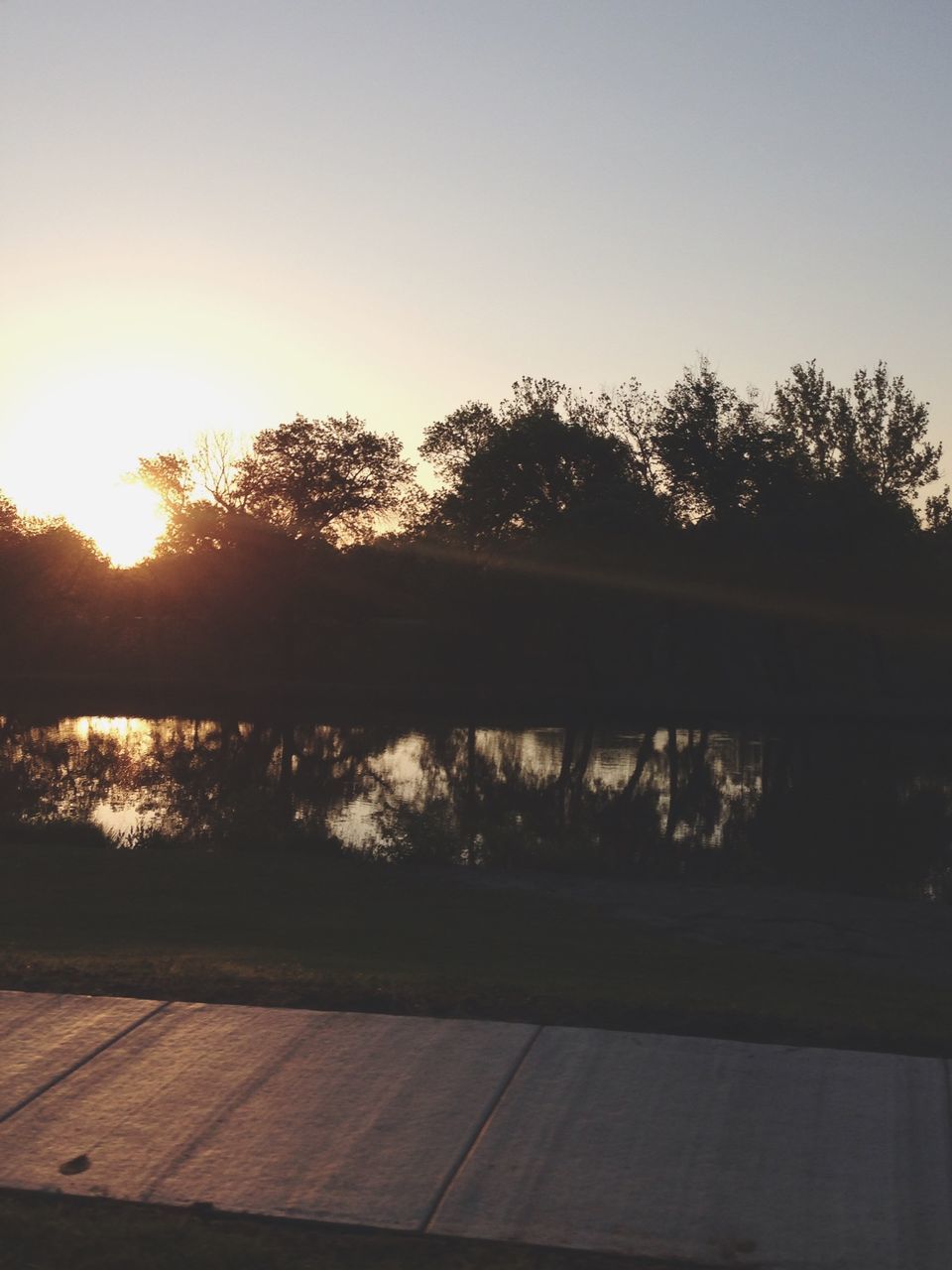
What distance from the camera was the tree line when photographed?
189 ft

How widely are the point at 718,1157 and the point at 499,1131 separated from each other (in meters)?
0.92

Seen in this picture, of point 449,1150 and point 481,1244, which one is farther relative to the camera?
point 449,1150

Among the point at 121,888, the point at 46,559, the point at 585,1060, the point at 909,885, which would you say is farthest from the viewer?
the point at 46,559

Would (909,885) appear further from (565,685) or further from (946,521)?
(946,521)

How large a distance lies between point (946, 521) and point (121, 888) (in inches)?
3000

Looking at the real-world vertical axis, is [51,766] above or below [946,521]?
below

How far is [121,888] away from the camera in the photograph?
1468cm

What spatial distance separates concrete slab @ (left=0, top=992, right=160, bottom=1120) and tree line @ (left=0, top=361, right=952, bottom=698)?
162 feet

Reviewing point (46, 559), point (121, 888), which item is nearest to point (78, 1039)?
point (121, 888)

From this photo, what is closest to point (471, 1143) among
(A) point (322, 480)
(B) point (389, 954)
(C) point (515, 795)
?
(B) point (389, 954)

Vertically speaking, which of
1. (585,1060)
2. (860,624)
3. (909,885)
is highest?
(860,624)

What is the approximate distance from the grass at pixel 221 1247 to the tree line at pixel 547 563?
51.9m

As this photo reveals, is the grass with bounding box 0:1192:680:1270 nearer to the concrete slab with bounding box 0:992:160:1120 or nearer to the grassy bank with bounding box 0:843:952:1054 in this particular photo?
the concrete slab with bounding box 0:992:160:1120

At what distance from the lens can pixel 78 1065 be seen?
6.38 meters
